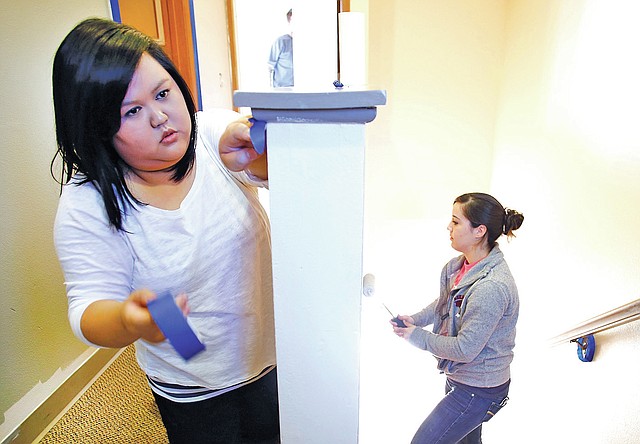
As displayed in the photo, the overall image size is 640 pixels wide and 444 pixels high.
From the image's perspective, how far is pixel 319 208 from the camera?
56 cm

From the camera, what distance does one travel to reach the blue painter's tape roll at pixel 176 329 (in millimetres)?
445

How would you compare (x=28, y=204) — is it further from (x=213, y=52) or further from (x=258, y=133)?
(x=213, y=52)

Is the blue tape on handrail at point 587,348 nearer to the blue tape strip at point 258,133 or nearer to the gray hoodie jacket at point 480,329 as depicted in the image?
the gray hoodie jacket at point 480,329

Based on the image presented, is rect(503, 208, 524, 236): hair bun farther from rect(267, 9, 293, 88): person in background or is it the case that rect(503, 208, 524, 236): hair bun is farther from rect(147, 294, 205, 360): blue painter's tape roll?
rect(267, 9, 293, 88): person in background

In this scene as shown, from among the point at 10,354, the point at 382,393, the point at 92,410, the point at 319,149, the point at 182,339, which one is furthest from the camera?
the point at 382,393

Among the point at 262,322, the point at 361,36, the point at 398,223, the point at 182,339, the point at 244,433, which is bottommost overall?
the point at 398,223

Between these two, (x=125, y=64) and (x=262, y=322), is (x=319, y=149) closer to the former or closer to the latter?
(x=125, y=64)

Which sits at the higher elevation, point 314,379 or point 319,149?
point 319,149

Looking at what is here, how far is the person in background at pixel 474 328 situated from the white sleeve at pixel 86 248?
3.27ft

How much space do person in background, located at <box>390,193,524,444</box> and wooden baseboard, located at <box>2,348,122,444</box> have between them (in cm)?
121

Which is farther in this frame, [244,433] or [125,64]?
[244,433]

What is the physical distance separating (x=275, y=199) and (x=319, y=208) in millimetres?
56

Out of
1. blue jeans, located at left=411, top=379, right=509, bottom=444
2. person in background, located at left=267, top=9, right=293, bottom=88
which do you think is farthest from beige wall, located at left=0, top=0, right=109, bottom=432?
person in background, located at left=267, top=9, right=293, bottom=88

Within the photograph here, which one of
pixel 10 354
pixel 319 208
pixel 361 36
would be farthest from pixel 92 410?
pixel 361 36
